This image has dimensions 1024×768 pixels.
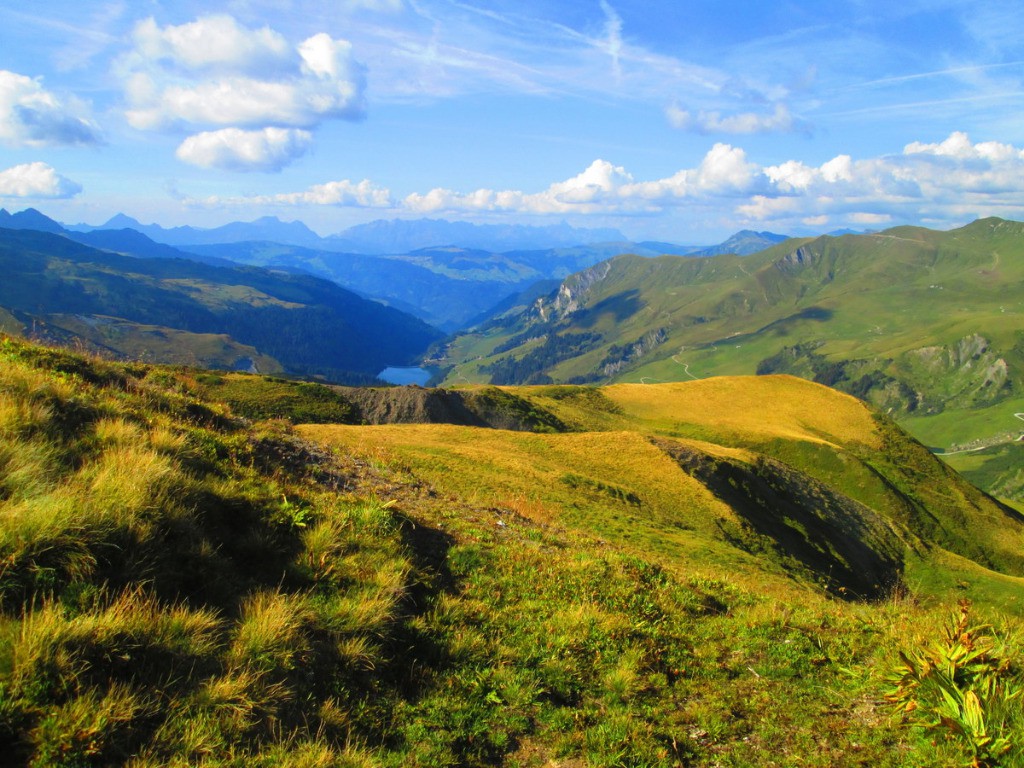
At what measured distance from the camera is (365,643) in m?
7.29

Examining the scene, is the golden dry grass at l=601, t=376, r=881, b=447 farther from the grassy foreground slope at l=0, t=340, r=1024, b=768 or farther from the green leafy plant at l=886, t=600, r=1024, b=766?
the green leafy plant at l=886, t=600, r=1024, b=766

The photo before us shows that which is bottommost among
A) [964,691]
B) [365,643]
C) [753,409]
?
[753,409]

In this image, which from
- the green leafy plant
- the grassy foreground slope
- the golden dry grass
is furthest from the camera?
the golden dry grass

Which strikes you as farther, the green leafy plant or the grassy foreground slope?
the green leafy plant

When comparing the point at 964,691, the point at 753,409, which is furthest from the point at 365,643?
the point at 753,409

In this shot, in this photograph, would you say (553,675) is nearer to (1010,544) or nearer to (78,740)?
(78,740)

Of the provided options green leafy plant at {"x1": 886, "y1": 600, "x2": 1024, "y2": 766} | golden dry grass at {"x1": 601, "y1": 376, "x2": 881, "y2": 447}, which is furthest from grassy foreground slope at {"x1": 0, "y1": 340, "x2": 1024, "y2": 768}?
golden dry grass at {"x1": 601, "y1": 376, "x2": 881, "y2": 447}

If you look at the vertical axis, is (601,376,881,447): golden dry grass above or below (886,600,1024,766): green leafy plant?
below

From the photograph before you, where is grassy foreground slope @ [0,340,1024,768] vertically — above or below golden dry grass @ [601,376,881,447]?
above

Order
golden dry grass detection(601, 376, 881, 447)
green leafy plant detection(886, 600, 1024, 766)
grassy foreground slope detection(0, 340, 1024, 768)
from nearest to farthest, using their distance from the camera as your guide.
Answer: grassy foreground slope detection(0, 340, 1024, 768), green leafy plant detection(886, 600, 1024, 766), golden dry grass detection(601, 376, 881, 447)

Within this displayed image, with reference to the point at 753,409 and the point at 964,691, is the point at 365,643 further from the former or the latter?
the point at 753,409

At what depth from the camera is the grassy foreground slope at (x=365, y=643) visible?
5367 mm

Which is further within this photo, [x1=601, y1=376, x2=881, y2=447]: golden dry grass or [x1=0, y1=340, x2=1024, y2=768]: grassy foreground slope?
[x1=601, y1=376, x2=881, y2=447]: golden dry grass

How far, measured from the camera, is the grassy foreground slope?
211 inches
